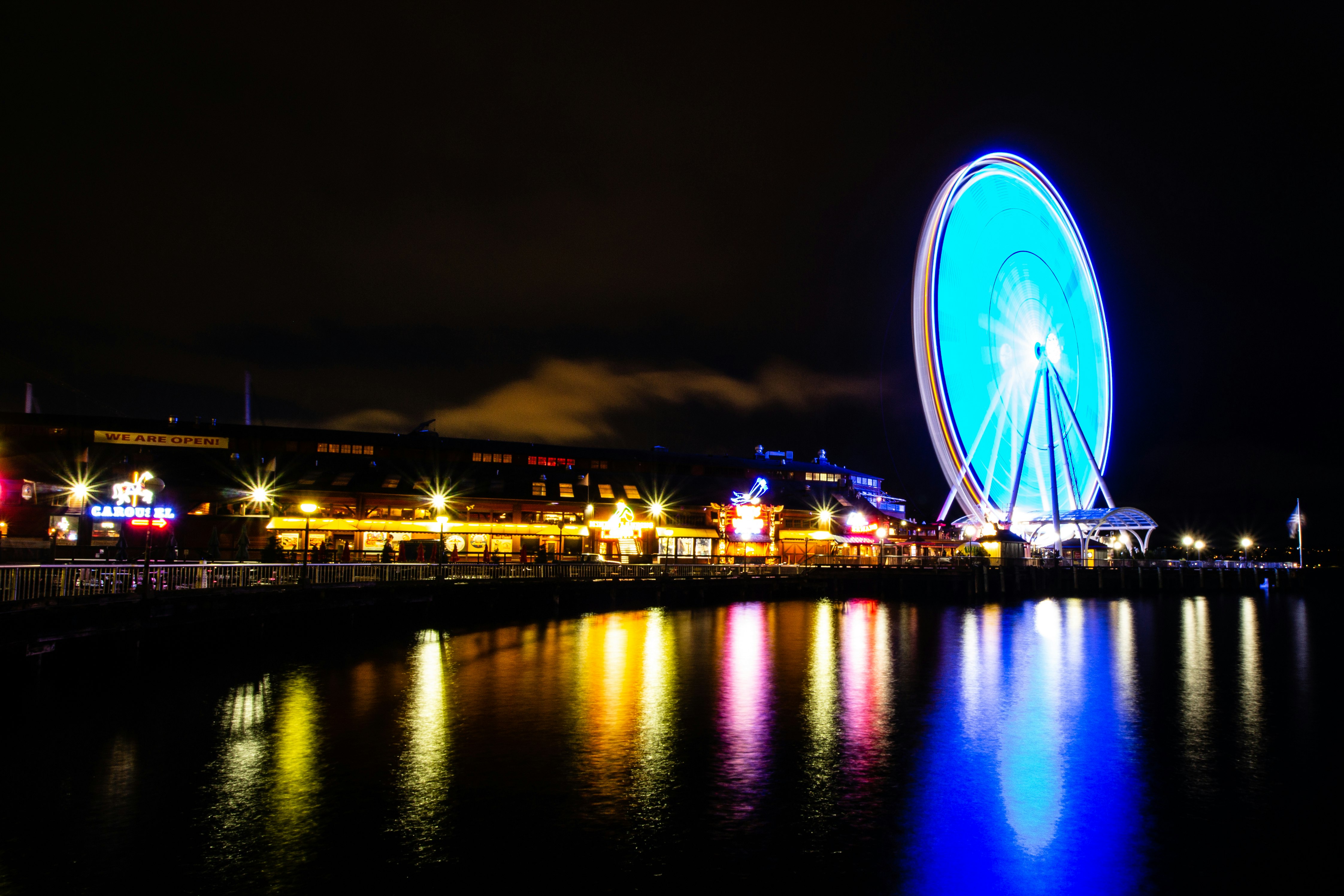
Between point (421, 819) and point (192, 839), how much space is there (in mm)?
3106

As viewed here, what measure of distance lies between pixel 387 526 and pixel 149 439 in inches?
1019

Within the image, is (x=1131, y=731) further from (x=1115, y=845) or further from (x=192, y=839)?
(x=192, y=839)

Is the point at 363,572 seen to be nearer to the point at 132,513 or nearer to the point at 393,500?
the point at 132,513

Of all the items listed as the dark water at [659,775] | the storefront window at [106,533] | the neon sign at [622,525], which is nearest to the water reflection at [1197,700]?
the dark water at [659,775]

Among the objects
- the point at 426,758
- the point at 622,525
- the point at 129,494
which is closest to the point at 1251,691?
the point at 426,758

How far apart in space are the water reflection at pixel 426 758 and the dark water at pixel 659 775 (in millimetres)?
87

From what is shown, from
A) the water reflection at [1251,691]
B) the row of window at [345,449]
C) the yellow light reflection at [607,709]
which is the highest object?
the row of window at [345,449]

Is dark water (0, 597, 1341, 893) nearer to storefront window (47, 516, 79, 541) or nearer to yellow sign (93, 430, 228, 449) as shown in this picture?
storefront window (47, 516, 79, 541)

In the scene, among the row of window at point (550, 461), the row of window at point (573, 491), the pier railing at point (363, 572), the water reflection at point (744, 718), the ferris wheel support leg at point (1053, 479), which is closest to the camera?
the water reflection at point (744, 718)

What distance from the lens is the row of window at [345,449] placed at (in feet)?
232

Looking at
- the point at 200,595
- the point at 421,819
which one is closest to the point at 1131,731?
the point at 421,819

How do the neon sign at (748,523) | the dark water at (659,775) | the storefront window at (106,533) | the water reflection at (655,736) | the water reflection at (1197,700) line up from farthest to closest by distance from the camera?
1. the neon sign at (748,523)
2. the storefront window at (106,533)
3. the water reflection at (1197,700)
4. the water reflection at (655,736)
5. the dark water at (659,775)

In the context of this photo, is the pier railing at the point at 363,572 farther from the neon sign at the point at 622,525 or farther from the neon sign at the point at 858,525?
the neon sign at the point at 858,525

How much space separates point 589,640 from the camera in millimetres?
36000
